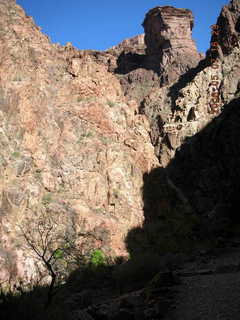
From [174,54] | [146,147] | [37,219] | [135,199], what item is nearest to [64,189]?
[37,219]

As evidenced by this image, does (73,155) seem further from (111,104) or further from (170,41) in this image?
(170,41)

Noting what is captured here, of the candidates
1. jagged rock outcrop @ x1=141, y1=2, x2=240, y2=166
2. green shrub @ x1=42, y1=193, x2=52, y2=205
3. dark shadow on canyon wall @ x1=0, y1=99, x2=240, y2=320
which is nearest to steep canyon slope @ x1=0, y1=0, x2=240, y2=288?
green shrub @ x1=42, y1=193, x2=52, y2=205

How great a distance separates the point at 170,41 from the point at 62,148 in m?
62.0

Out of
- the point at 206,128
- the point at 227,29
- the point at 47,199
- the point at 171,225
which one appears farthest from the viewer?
the point at 227,29

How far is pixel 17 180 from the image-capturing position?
14695mm

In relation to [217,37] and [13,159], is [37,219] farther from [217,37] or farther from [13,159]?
[217,37]

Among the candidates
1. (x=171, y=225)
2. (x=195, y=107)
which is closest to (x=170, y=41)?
(x=195, y=107)

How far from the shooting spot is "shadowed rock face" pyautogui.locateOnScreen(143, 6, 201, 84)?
2633 inches

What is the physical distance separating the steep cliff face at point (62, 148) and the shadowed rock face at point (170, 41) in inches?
1935

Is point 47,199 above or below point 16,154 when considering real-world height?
below

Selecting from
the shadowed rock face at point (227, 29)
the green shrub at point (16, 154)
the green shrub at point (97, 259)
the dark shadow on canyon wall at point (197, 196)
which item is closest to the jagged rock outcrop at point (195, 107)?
the shadowed rock face at point (227, 29)

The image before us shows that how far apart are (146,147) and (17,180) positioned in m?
9.42

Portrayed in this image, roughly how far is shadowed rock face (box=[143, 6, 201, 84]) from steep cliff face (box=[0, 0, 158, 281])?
49138mm

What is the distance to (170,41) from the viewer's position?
69.4 m
